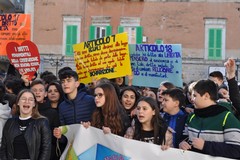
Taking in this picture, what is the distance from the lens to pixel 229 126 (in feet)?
13.1

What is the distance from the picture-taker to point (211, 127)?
4066mm

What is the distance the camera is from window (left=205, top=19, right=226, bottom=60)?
22.6 meters

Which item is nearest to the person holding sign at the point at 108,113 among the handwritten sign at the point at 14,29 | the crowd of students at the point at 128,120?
the crowd of students at the point at 128,120

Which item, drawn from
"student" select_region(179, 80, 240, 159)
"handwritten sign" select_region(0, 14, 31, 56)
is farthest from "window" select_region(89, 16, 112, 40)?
"student" select_region(179, 80, 240, 159)

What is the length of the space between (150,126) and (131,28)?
18540 millimetres

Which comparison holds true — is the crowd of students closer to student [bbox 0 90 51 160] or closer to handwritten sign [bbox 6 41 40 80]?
student [bbox 0 90 51 160]

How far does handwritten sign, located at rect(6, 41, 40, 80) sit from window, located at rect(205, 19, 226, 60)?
1490cm

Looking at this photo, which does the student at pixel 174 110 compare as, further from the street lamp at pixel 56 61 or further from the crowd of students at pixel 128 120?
the street lamp at pixel 56 61

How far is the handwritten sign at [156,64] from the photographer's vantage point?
8.30 metres

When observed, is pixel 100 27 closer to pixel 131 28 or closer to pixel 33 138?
pixel 131 28

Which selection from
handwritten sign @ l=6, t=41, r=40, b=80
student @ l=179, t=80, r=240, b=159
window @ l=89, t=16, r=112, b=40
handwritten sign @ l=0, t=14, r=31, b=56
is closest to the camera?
student @ l=179, t=80, r=240, b=159

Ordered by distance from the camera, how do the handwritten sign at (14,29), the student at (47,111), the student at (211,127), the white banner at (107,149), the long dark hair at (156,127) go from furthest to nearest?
the handwritten sign at (14,29) → the student at (47,111) → the long dark hair at (156,127) → the white banner at (107,149) → the student at (211,127)

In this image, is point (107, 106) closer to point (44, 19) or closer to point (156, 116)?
point (156, 116)

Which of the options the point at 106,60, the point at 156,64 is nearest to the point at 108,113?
the point at 106,60
